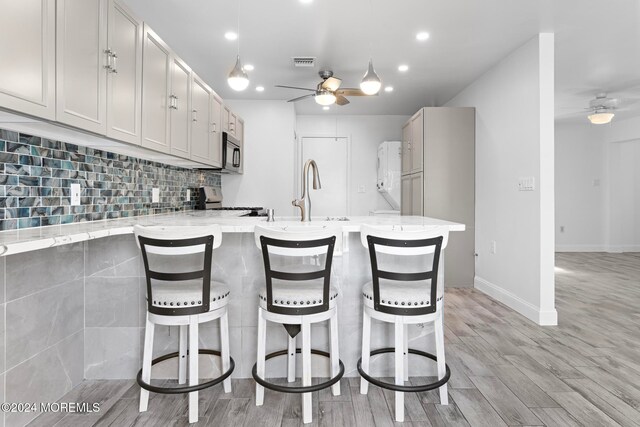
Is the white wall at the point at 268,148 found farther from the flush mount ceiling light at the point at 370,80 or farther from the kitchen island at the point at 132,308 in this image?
the kitchen island at the point at 132,308

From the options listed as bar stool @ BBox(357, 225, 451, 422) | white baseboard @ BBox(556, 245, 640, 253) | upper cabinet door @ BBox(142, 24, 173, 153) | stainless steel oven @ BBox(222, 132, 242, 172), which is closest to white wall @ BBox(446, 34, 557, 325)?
bar stool @ BBox(357, 225, 451, 422)

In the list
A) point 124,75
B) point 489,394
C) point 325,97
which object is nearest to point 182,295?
point 124,75

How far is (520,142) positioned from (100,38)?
3.50m

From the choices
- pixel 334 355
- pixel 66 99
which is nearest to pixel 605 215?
pixel 334 355

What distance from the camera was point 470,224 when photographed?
4426 millimetres

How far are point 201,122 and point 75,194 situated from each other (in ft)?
4.81

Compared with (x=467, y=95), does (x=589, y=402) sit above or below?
below

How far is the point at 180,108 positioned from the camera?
2711mm

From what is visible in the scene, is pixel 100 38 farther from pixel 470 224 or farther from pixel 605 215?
pixel 605 215

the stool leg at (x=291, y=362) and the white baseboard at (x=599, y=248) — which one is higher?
the white baseboard at (x=599, y=248)

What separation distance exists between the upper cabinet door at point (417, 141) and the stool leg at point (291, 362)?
3.21 m

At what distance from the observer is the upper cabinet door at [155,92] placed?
2.16m

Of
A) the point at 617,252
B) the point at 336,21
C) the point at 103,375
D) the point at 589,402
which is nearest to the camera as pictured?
the point at 589,402

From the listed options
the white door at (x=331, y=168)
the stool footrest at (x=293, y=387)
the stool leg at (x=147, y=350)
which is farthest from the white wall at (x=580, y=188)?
the stool leg at (x=147, y=350)
